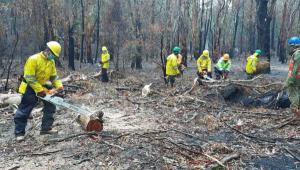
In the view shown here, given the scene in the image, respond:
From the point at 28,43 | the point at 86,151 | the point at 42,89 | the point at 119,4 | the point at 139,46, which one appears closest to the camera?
the point at 86,151

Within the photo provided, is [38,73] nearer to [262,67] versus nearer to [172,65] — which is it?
[172,65]

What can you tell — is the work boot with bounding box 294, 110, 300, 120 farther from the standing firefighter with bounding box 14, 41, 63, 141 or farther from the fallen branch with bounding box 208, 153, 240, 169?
the standing firefighter with bounding box 14, 41, 63, 141

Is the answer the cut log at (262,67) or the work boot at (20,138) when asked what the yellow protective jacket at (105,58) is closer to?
the cut log at (262,67)

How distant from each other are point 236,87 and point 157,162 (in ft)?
21.5

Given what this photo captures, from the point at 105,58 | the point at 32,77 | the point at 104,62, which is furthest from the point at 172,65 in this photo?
the point at 32,77

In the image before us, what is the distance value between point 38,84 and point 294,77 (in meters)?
5.58

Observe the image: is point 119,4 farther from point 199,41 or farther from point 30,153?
point 30,153

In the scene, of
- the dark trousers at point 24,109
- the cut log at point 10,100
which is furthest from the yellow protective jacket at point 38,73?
the cut log at point 10,100

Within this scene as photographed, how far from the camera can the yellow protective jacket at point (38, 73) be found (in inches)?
259

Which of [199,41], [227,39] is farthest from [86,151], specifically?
[227,39]

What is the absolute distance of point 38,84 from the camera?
21.6ft

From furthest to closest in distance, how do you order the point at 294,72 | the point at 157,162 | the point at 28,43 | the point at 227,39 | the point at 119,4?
the point at 227,39 → the point at 119,4 → the point at 28,43 → the point at 294,72 → the point at 157,162

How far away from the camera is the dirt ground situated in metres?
5.69

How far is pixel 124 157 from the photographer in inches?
226
